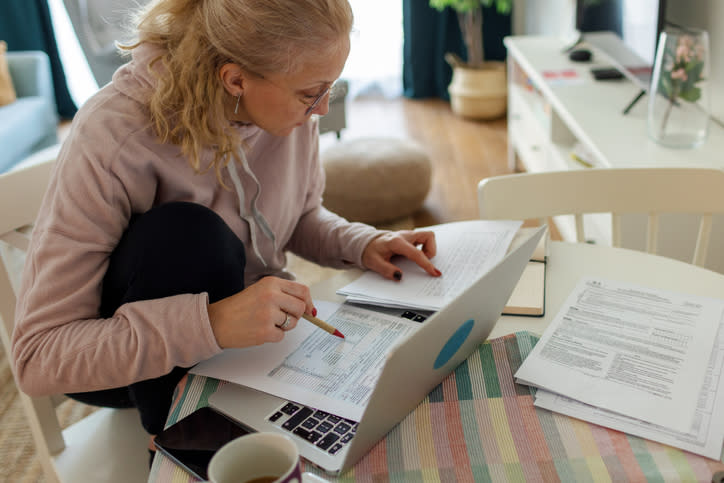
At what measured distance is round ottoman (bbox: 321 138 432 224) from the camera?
2.65m

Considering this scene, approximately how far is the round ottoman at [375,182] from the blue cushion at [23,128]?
5.67 ft

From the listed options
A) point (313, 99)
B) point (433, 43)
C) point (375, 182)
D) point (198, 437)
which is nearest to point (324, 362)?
point (198, 437)

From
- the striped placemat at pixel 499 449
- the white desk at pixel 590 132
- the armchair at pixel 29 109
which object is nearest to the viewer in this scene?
the striped placemat at pixel 499 449

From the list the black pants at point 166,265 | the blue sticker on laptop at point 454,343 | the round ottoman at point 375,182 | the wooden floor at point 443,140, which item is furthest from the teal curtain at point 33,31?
the blue sticker on laptop at point 454,343

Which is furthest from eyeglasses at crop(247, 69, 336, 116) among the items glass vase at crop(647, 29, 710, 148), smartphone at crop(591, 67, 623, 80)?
smartphone at crop(591, 67, 623, 80)

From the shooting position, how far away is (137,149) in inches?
35.4

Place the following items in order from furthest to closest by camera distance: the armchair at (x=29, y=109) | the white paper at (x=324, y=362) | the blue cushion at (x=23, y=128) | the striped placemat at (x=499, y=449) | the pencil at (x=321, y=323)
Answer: the armchair at (x=29, y=109)
the blue cushion at (x=23, y=128)
the pencil at (x=321, y=323)
the white paper at (x=324, y=362)
the striped placemat at (x=499, y=449)

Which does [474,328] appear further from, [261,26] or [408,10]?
[408,10]

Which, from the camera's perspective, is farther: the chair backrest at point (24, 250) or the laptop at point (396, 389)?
the chair backrest at point (24, 250)

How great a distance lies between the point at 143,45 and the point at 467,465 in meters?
0.71

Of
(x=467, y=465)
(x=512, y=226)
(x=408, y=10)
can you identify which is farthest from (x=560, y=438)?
(x=408, y=10)

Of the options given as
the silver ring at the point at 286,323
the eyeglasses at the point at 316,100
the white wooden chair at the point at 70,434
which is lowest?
the white wooden chair at the point at 70,434

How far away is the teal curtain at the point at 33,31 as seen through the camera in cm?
432

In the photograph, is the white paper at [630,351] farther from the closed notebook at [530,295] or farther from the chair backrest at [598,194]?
the chair backrest at [598,194]
